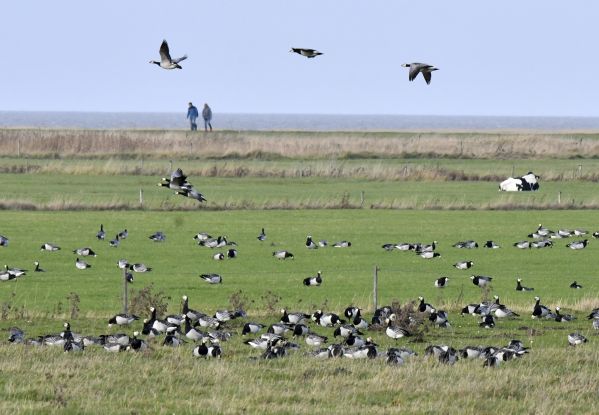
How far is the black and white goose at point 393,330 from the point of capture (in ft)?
82.3

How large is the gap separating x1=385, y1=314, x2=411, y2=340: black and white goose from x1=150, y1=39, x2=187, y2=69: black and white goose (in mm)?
7453

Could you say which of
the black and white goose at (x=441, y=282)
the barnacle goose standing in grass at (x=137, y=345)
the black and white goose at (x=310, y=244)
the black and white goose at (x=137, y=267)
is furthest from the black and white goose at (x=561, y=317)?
the black and white goose at (x=310, y=244)

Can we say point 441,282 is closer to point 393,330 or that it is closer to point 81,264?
point 393,330

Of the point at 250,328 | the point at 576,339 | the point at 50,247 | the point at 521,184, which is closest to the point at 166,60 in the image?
the point at 250,328

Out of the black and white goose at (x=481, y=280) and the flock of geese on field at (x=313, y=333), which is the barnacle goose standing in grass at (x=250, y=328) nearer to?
the flock of geese on field at (x=313, y=333)

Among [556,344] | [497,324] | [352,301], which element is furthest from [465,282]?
[556,344]

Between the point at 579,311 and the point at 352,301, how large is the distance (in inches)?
239

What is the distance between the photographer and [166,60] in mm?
22406

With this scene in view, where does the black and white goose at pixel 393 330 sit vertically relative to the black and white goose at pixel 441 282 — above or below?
above

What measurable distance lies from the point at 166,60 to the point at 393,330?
7.62 meters

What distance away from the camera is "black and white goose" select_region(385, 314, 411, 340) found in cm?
2509

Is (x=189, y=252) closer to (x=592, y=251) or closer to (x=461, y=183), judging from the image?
(x=592, y=251)

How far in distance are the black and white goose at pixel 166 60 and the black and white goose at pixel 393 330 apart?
745 centimetres

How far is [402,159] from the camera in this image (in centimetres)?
8831
